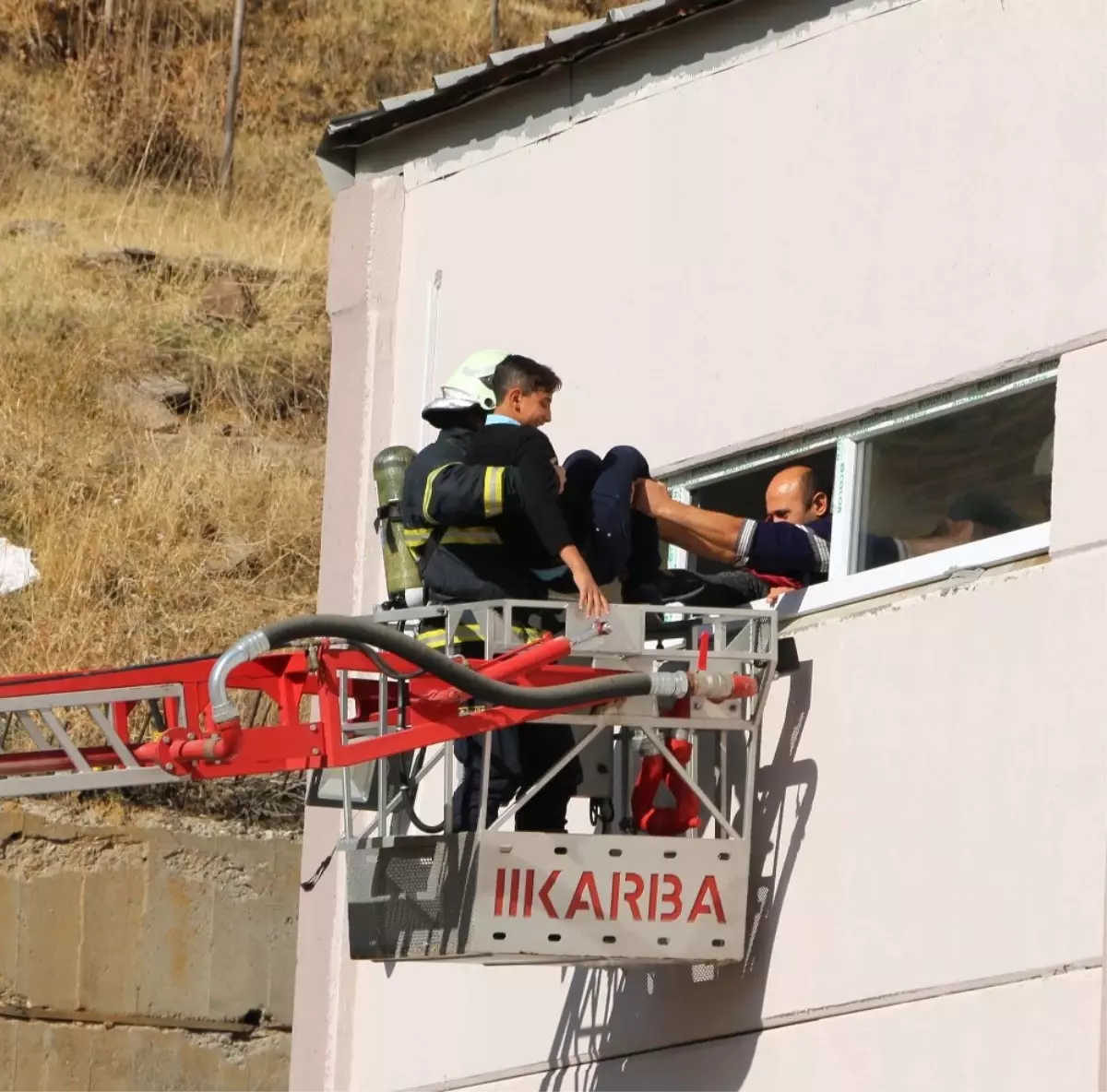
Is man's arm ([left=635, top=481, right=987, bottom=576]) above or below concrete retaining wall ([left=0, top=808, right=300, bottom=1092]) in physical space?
above

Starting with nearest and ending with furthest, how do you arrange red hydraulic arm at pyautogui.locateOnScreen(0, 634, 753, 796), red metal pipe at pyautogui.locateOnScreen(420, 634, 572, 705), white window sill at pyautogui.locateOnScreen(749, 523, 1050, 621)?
red hydraulic arm at pyautogui.locateOnScreen(0, 634, 753, 796)
red metal pipe at pyautogui.locateOnScreen(420, 634, 572, 705)
white window sill at pyautogui.locateOnScreen(749, 523, 1050, 621)

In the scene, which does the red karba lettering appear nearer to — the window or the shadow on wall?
the shadow on wall

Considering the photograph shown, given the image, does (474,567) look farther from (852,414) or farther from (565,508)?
(852,414)

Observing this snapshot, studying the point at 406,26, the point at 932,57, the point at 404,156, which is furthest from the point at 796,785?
the point at 406,26

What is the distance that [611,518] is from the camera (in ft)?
28.1

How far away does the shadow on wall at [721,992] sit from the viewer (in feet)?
27.6

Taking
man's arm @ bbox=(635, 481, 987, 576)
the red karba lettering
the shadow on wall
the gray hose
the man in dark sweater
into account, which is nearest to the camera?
the gray hose

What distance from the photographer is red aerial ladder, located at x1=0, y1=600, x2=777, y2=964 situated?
738 cm

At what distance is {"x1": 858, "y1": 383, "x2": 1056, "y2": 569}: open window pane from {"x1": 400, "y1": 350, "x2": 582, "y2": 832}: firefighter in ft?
4.40

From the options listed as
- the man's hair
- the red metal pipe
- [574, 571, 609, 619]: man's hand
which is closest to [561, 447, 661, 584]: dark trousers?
the man's hair

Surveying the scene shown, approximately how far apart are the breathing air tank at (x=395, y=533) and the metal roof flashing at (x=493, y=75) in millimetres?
2299

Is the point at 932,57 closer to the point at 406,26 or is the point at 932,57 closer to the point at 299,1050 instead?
the point at 299,1050

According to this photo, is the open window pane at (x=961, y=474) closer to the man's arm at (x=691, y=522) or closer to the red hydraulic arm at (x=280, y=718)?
the man's arm at (x=691, y=522)

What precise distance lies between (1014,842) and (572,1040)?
104 inches
